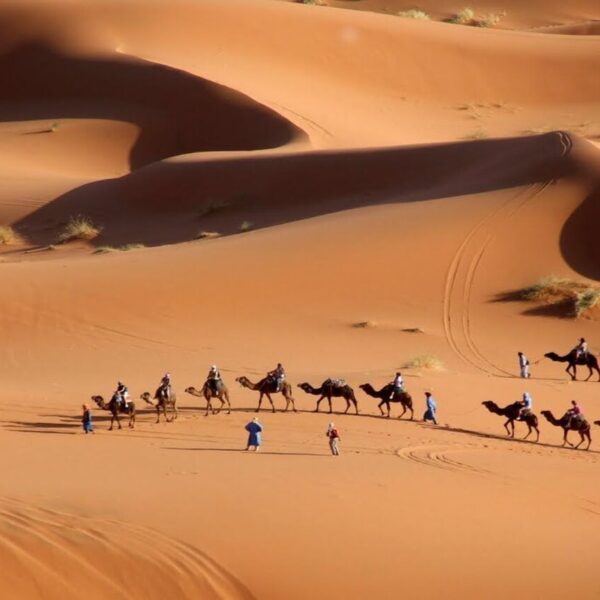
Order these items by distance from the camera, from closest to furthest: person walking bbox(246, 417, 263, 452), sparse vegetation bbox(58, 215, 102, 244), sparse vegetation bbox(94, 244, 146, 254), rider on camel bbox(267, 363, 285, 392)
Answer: person walking bbox(246, 417, 263, 452) < rider on camel bbox(267, 363, 285, 392) < sparse vegetation bbox(94, 244, 146, 254) < sparse vegetation bbox(58, 215, 102, 244)

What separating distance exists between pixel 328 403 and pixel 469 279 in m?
10.0

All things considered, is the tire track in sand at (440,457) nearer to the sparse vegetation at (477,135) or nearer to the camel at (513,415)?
the camel at (513,415)

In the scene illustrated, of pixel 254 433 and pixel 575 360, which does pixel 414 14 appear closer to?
pixel 575 360

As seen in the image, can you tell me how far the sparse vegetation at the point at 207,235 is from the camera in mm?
39600

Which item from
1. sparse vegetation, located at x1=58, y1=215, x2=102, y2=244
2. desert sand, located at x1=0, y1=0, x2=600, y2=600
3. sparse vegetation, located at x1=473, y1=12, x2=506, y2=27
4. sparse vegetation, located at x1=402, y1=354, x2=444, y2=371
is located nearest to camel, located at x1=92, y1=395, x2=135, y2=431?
desert sand, located at x1=0, y1=0, x2=600, y2=600

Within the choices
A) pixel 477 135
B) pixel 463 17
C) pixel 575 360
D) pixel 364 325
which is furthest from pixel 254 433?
pixel 463 17

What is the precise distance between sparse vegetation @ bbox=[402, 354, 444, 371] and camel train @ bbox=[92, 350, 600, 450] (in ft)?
8.31

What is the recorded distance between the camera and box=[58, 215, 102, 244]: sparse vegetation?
41875mm

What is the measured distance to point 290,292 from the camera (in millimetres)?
31766

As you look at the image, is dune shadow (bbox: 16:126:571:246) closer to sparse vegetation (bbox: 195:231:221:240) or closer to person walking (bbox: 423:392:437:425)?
sparse vegetation (bbox: 195:231:221:240)

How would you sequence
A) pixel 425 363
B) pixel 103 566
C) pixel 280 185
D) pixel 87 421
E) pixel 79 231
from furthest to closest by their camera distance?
pixel 280 185, pixel 79 231, pixel 425 363, pixel 87 421, pixel 103 566

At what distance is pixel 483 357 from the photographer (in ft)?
94.0

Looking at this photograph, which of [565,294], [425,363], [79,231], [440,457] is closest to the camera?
[440,457]

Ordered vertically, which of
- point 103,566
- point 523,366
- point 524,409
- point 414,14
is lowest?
point 103,566
